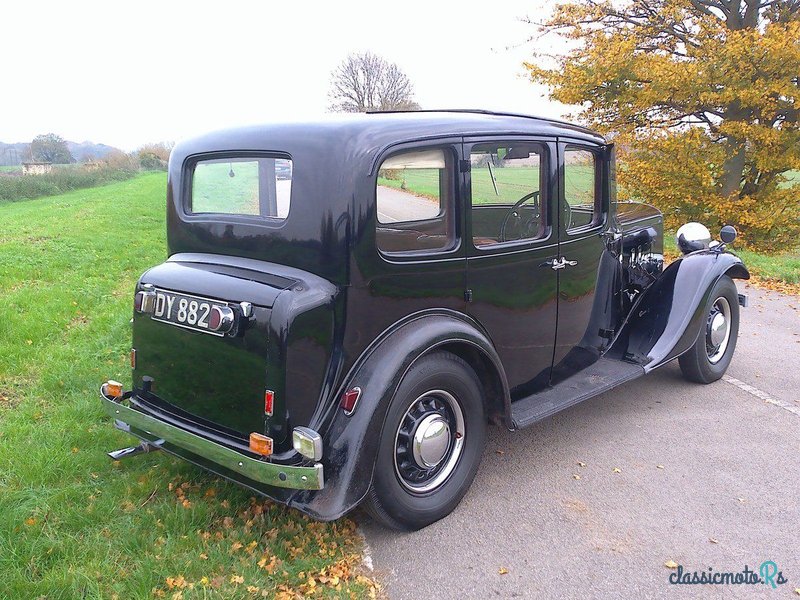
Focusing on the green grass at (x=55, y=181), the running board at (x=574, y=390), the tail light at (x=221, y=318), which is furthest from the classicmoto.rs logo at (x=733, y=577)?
the green grass at (x=55, y=181)

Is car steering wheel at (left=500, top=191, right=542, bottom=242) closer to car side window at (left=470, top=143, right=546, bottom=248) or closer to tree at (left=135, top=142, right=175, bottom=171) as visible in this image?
car side window at (left=470, top=143, right=546, bottom=248)

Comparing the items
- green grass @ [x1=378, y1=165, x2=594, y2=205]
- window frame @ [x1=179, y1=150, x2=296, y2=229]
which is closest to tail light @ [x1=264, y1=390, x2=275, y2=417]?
window frame @ [x1=179, y1=150, x2=296, y2=229]

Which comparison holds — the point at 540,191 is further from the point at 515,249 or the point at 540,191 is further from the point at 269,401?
the point at 269,401

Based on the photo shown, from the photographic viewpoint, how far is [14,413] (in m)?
4.33

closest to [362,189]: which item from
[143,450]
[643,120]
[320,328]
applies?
[320,328]

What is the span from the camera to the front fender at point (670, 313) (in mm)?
4363

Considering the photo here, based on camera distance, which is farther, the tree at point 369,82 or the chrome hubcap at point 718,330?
the tree at point 369,82

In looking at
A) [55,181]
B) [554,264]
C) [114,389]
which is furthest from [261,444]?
[55,181]

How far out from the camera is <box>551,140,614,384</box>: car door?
3.88 metres

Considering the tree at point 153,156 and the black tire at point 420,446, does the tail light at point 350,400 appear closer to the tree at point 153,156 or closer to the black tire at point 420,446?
the black tire at point 420,446

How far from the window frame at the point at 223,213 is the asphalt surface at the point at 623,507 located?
1.59 m

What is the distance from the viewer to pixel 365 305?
2.88m

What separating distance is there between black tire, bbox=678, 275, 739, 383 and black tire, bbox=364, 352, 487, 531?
86.5 inches

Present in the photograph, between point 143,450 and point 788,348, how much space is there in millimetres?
5557
